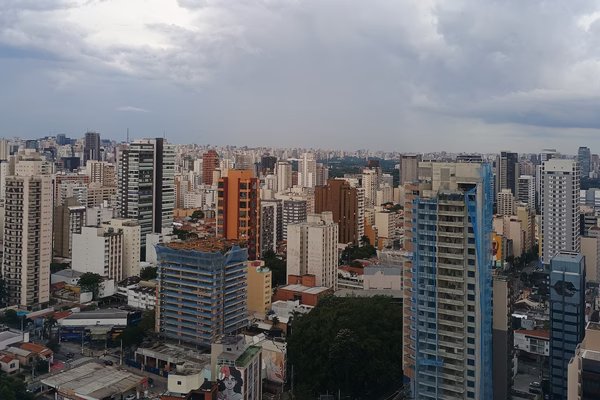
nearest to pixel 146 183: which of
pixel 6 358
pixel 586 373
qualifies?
pixel 6 358

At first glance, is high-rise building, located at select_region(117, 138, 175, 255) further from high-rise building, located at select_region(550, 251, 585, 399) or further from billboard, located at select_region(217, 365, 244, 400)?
high-rise building, located at select_region(550, 251, 585, 399)

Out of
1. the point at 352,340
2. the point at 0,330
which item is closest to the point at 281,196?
the point at 0,330

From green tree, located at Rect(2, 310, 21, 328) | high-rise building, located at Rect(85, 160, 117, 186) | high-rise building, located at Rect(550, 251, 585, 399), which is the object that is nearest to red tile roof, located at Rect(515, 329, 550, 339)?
high-rise building, located at Rect(550, 251, 585, 399)

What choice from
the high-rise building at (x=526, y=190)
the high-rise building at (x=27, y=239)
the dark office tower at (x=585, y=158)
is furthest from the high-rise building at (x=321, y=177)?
the high-rise building at (x=27, y=239)

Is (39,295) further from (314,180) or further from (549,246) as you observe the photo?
(314,180)

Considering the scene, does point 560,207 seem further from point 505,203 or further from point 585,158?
point 585,158

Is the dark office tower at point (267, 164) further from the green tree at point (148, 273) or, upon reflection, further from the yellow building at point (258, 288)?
the yellow building at point (258, 288)
